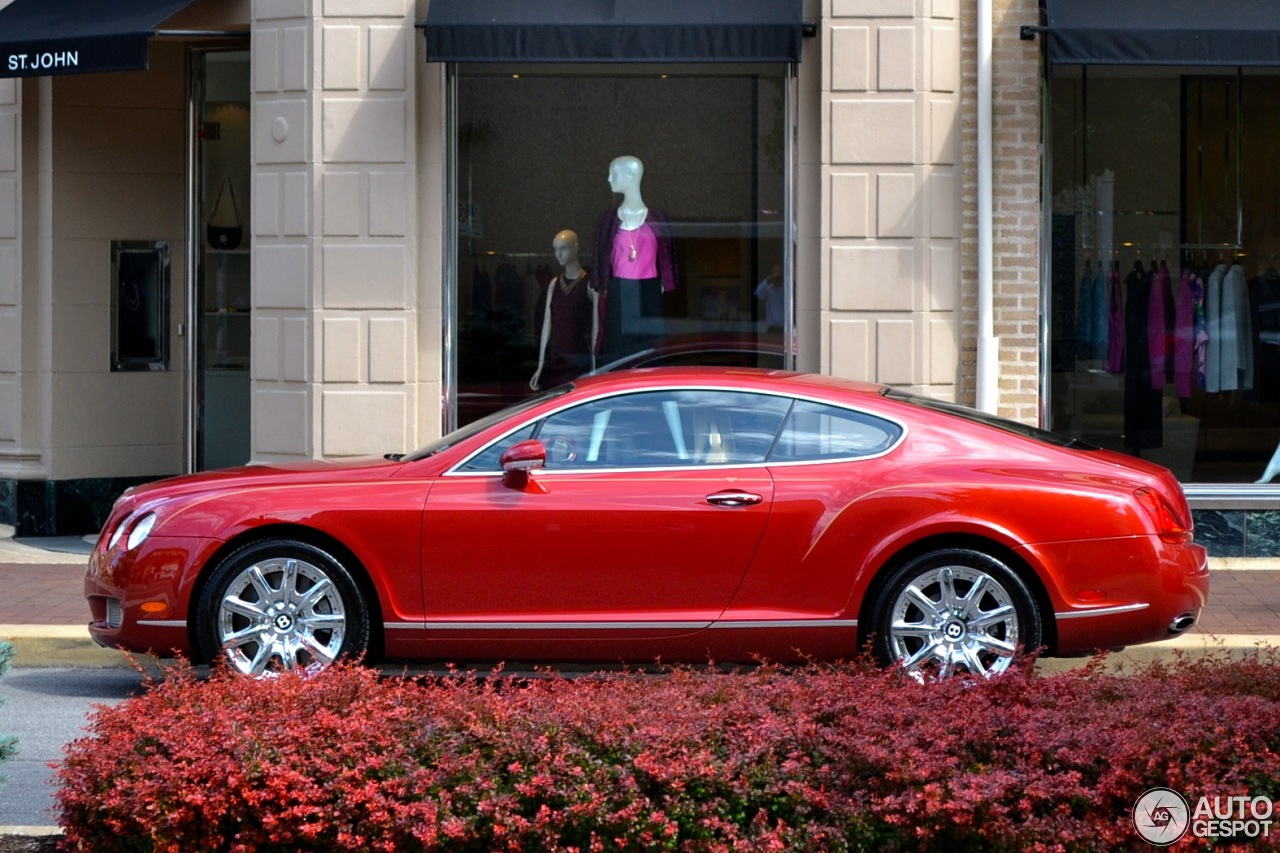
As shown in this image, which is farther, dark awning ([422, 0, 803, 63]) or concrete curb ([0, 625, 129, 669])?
dark awning ([422, 0, 803, 63])

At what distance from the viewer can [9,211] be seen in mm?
13258

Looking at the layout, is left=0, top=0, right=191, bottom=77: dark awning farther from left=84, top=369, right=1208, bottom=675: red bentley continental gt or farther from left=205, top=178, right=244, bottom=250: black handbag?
left=84, top=369, right=1208, bottom=675: red bentley continental gt

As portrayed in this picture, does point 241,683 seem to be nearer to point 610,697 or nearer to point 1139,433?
point 610,697

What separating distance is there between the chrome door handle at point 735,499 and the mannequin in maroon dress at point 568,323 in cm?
519

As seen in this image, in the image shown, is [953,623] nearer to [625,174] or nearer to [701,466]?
[701,466]

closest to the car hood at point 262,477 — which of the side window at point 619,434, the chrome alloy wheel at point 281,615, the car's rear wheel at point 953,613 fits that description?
the chrome alloy wheel at point 281,615

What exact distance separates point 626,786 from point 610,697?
1.96 feet

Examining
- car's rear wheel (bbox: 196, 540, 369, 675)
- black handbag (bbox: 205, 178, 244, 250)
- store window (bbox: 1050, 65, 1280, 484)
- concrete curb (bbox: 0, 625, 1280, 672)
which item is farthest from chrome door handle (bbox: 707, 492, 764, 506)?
black handbag (bbox: 205, 178, 244, 250)

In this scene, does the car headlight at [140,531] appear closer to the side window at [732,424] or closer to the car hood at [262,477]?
the car hood at [262,477]

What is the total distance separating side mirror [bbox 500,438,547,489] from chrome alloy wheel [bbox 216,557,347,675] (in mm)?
896

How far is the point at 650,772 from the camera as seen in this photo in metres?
4.29

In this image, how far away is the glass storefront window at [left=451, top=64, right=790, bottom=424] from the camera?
12.1 meters

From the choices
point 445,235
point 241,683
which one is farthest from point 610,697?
point 445,235

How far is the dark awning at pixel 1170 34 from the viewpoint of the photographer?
10.8 metres
